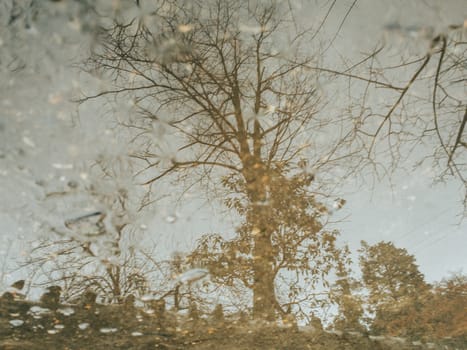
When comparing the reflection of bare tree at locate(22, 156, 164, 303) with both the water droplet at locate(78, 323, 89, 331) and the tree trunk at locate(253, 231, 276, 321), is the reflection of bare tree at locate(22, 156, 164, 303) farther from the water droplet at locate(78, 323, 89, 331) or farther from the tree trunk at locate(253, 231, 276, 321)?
the tree trunk at locate(253, 231, 276, 321)

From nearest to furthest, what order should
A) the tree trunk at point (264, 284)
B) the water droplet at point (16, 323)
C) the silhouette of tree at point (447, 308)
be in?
the water droplet at point (16, 323)
the tree trunk at point (264, 284)
the silhouette of tree at point (447, 308)

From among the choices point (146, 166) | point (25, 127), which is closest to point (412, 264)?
point (146, 166)

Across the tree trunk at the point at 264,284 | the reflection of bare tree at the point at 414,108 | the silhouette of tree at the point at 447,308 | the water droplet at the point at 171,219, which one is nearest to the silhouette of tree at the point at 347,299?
the tree trunk at the point at 264,284

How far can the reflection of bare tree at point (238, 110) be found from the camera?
111 cm

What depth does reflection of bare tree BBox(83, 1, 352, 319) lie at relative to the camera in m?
1.11

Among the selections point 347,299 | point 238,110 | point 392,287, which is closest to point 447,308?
point 392,287

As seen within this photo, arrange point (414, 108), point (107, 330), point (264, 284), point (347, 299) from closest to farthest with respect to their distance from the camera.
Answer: point (107, 330)
point (264, 284)
point (347, 299)
point (414, 108)

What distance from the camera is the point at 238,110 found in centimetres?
128

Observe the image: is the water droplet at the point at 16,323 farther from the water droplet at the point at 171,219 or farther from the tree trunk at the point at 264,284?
the tree trunk at the point at 264,284

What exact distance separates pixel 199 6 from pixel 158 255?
113cm

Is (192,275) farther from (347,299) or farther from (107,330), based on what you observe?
(347,299)

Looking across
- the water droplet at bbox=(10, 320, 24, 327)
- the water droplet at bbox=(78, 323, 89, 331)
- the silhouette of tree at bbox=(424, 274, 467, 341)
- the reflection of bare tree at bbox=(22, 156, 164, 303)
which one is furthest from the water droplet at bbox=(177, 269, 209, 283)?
the silhouette of tree at bbox=(424, 274, 467, 341)

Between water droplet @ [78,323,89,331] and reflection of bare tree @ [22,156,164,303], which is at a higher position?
reflection of bare tree @ [22,156,164,303]

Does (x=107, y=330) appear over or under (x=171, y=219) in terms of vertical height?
under
